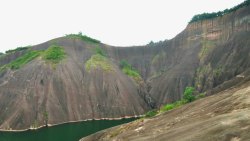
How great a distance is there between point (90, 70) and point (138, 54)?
28.7m

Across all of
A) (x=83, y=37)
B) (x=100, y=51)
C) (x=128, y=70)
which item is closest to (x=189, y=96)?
(x=128, y=70)

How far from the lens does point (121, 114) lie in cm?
7681

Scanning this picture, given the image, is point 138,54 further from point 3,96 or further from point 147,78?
point 3,96

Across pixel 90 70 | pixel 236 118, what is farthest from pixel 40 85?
pixel 236 118

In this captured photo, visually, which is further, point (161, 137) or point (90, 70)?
point (90, 70)

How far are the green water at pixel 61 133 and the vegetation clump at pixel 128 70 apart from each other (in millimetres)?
30136

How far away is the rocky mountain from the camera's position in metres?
72.4

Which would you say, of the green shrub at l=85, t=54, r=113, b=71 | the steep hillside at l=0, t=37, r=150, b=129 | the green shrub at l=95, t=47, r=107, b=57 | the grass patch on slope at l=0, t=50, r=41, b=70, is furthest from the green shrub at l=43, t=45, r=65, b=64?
the green shrub at l=95, t=47, r=107, b=57

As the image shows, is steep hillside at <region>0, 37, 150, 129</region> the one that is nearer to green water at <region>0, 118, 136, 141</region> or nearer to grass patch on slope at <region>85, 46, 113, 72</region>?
grass patch on slope at <region>85, 46, 113, 72</region>

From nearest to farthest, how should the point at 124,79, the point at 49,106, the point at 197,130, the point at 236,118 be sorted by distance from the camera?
the point at 236,118 → the point at 197,130 → the point at 49,106 → the point at 124,79

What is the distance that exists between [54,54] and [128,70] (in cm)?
2388

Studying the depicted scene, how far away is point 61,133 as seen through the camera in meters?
59.2

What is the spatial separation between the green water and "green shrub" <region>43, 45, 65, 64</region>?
24.5 m

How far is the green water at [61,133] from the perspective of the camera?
55.2 metres
